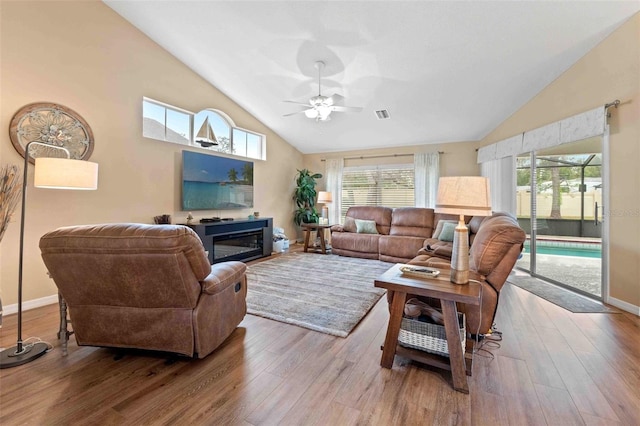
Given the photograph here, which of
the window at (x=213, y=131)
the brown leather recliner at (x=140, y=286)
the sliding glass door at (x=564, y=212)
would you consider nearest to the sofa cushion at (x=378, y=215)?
the sliding glass door at (x=564, y=212)

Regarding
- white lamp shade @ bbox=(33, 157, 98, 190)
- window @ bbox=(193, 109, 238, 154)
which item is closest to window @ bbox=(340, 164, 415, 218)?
window @ bbox=(193, 109, 238, 154)

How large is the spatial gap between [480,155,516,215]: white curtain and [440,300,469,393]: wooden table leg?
12.6ft

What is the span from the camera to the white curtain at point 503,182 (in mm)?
4652

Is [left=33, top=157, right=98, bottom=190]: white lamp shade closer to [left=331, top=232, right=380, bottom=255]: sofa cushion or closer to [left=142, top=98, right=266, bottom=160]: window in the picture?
[left=142, top=98, right=266, bottom=160]: window

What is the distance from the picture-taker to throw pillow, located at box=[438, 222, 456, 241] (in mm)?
4621

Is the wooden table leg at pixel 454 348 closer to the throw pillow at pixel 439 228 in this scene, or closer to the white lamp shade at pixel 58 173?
the white lamp shade at pixel 58 173

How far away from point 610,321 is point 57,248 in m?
4.52

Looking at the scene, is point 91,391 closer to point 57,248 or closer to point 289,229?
point 57,248

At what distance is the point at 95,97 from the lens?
3383 millimetres

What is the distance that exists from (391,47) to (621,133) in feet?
8.80

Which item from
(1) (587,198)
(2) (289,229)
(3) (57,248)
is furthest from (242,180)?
(1) (587,198)

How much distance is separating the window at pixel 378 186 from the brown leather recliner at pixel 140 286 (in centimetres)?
538

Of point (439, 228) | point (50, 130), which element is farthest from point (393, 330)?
point (50, 130)

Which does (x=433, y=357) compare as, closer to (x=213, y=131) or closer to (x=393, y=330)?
(x=393, y=330)
